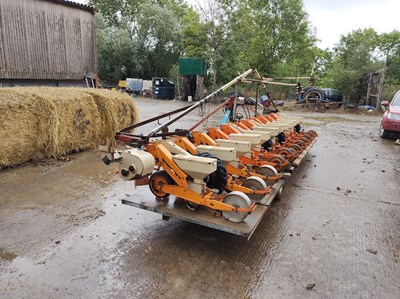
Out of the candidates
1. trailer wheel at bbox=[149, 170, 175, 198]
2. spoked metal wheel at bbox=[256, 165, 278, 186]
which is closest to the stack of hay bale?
trailer wheel at bbox=[149, 170, 175, 198]

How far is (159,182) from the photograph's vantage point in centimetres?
326

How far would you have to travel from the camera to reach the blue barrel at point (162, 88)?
76.6 feet

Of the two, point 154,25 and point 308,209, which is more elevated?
point 154,25

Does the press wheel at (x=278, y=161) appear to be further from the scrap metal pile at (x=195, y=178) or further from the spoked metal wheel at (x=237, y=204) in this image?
the spoked metal wheel at (x=237, y=204)

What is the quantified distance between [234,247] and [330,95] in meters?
17.9

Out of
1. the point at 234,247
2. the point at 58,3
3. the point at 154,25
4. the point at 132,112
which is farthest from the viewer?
the point at 154,25

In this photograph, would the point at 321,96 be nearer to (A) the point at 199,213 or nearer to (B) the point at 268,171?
(B) the point at 268,171

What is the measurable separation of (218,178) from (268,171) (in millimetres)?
1068

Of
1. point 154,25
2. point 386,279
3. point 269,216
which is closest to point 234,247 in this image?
point 269,216

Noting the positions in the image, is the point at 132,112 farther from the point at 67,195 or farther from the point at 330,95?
the point at 330,95

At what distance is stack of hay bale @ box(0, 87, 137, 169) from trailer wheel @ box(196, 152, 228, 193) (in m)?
3.70

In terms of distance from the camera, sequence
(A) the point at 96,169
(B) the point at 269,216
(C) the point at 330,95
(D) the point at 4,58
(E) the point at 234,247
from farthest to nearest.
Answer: (C) the point at 330,95
(D) the point at 4,58
(A) the point at 96,169
(B) the point at 269,216
(E) the point at 234,247

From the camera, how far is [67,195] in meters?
4.34

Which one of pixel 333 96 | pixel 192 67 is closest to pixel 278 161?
pixel 333 96
